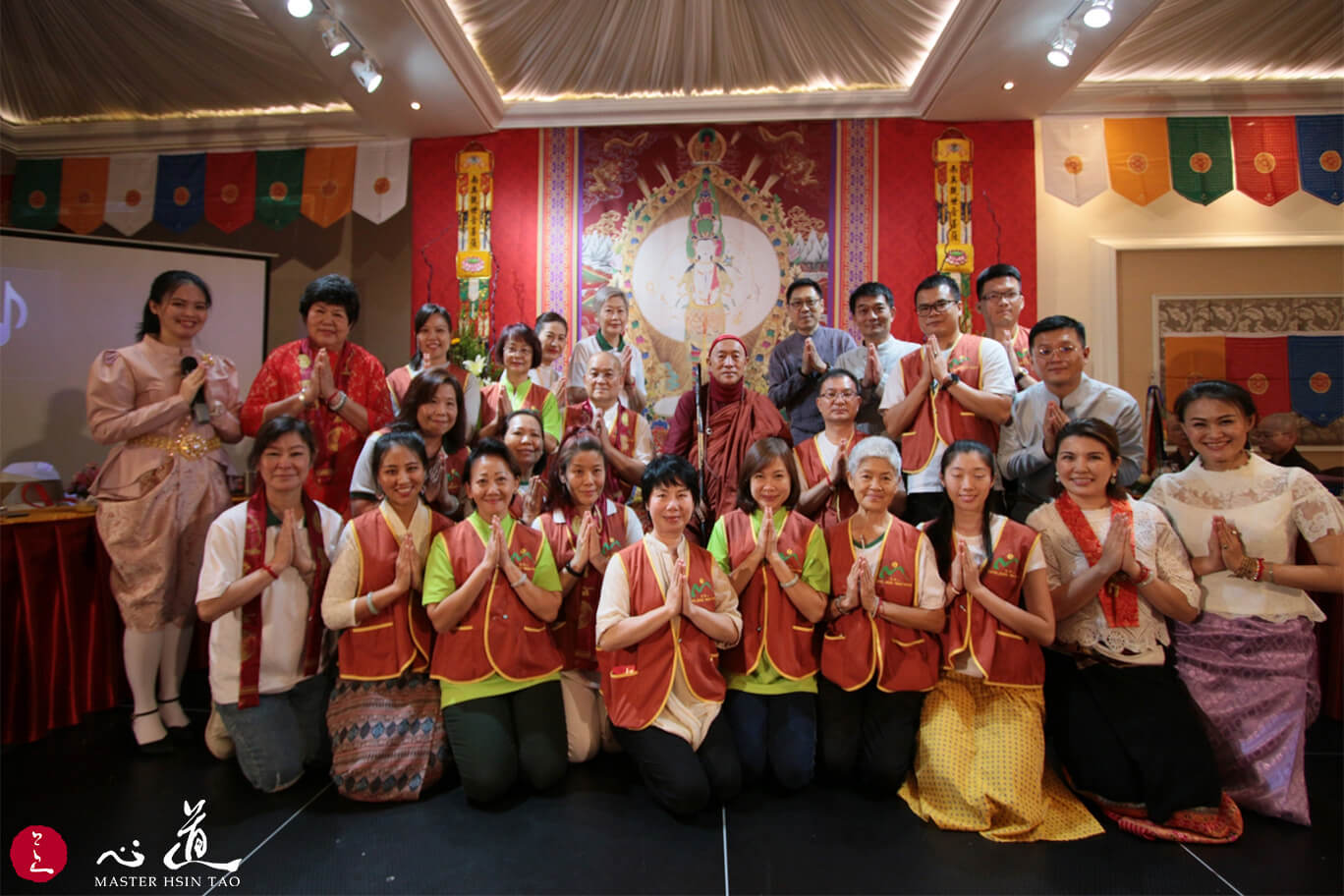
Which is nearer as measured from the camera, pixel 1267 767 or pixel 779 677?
pixel 1267 767

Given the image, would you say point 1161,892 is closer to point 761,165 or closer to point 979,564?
point 979,564

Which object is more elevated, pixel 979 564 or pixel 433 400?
pixel 433 400

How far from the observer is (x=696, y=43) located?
14.7 feet

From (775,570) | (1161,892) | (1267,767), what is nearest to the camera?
(1161,892)

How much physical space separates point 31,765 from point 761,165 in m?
5.35

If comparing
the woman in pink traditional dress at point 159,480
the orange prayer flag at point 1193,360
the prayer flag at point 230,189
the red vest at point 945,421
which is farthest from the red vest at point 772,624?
the prayer flag at point 230,189

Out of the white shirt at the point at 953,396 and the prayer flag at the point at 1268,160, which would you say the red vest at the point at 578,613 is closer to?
the white shirt at the point at 953,396

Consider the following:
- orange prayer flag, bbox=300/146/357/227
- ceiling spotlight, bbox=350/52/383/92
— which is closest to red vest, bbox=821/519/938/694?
ceiling spotlight, bbox=350/52/383/92

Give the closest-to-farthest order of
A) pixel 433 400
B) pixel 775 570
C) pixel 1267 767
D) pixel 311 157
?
pixel 1267 767 → pixel 775 570 → pixel 433 400 → pixel 311 157

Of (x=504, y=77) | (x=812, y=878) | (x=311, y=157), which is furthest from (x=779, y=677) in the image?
(x=311, y=157)

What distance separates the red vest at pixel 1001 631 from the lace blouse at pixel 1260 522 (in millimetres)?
686

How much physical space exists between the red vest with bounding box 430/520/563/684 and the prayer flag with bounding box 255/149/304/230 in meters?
4.41

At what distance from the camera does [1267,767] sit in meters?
2.30

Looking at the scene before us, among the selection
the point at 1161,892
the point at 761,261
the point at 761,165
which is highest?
the point at 761,165
